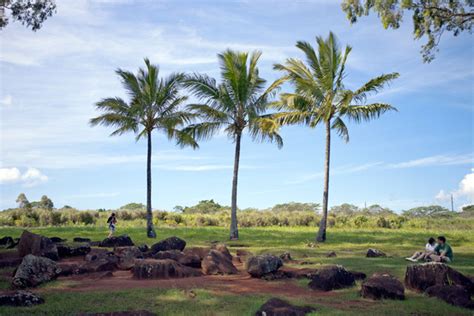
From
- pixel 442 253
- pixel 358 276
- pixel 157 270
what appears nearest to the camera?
pixel 358 276

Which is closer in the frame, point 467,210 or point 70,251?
point 70,251

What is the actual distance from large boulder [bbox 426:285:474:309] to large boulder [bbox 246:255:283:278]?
439cm

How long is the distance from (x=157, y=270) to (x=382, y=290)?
6377mm

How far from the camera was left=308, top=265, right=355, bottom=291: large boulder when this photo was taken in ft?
37.7

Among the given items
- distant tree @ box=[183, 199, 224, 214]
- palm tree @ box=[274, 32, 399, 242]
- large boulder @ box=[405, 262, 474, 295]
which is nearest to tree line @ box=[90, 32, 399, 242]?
palm tree @ box=[274, 32, 399, 242]

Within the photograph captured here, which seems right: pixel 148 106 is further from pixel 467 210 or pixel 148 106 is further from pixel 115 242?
pixel 467 210

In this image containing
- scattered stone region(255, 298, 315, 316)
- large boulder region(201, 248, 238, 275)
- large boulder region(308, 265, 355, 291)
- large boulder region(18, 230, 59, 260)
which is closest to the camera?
scattered stone region(255, 298, 315, 316)

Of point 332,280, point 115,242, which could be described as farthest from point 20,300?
point 115,242

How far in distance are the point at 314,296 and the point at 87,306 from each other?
5148mm

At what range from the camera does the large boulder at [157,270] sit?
13109mm

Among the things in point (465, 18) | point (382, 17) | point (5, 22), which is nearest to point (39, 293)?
point (5, 22)

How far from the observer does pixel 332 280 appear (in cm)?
1152

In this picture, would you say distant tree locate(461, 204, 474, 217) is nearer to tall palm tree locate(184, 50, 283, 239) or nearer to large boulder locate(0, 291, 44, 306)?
tall palm tree locate(184, 50, 283, 239)

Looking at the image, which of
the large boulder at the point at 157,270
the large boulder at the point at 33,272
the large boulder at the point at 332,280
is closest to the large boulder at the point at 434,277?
the large boulder at the point at 332,280
